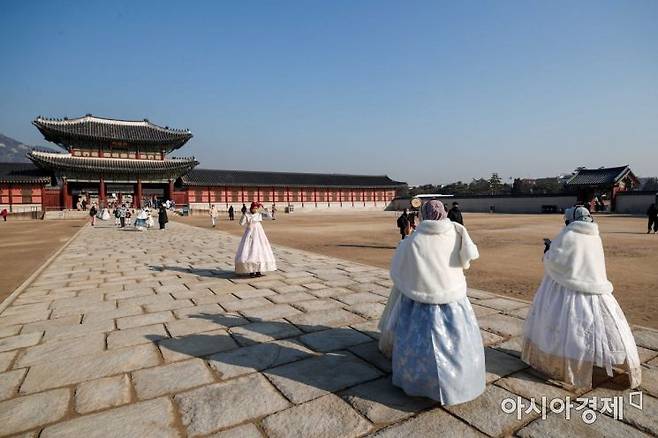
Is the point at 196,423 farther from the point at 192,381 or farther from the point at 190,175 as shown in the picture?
the point at 190,175

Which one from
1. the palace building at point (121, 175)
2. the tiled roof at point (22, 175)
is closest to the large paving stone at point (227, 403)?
the palace building at point (121, 175)

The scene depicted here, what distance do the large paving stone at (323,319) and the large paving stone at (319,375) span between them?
744mm

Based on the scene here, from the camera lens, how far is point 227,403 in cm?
242

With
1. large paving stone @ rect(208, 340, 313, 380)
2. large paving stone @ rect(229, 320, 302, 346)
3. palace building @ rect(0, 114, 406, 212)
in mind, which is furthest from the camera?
palace building @ rect(0, 114, 406, 212)

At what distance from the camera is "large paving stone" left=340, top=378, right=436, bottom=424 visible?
2.27 meters

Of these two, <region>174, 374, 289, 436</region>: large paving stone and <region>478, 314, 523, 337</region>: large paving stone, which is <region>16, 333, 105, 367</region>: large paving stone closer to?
<region>174, 374, 289, 436</region>: large paving stone

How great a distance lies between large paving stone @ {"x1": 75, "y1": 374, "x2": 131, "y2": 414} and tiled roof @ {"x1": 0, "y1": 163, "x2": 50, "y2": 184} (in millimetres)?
36625

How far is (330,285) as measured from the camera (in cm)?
581

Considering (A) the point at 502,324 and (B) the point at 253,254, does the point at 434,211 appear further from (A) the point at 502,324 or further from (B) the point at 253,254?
(B) the point at 253,254

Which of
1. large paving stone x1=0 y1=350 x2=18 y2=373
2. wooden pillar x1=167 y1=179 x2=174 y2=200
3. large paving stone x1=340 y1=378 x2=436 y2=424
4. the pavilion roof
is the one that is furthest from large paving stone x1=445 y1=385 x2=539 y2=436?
the pavilion roof

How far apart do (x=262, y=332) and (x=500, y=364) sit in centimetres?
225

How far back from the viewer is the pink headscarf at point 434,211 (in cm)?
254

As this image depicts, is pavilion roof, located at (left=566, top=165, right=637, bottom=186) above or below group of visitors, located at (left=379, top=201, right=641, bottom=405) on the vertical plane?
above

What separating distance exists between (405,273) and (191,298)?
3649 millimetres
